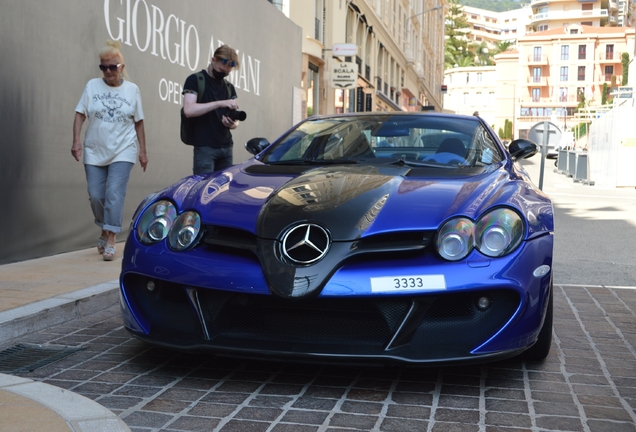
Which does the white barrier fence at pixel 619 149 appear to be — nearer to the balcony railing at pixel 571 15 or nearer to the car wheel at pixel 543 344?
the car wheel at pixel 543 344

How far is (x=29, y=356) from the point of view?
404cm

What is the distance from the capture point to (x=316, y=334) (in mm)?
3379

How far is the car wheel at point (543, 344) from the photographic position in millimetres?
3866

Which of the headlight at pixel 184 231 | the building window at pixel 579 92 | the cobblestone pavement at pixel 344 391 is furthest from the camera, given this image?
the building window at pixel 579 92

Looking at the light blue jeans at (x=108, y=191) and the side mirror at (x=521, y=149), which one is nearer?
the side mirror at (x=521, y=149)

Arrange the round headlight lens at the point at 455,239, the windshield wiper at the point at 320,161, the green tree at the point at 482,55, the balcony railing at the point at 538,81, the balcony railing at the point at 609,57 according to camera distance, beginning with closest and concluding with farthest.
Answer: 1. the round headlight lens at the point at 455,239
2. the windshield wiper at the point at 320,161
3. the balcony railing at the point at 609,57
4. the balcony railing at the point at 538,81
5. the green tree at the point at 482,55

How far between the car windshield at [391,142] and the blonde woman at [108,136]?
1935 mm

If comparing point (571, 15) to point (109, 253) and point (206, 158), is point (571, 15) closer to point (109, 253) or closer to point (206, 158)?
point (206, 158)

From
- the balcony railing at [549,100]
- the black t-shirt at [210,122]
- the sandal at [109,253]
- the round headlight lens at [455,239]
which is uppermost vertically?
the balcony railing at [549,100]

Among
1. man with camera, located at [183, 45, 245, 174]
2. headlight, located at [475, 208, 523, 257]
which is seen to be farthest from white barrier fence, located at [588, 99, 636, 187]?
headlight, located at [475, 208, 523, 257]

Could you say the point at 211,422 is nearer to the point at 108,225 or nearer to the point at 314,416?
the point at 314,416

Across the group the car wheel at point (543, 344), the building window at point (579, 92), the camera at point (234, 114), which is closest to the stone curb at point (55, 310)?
the camera at point (234, 114)

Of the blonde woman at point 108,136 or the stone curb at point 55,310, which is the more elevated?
the blonde woman at point 108,136

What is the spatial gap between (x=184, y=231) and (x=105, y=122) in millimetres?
3296
